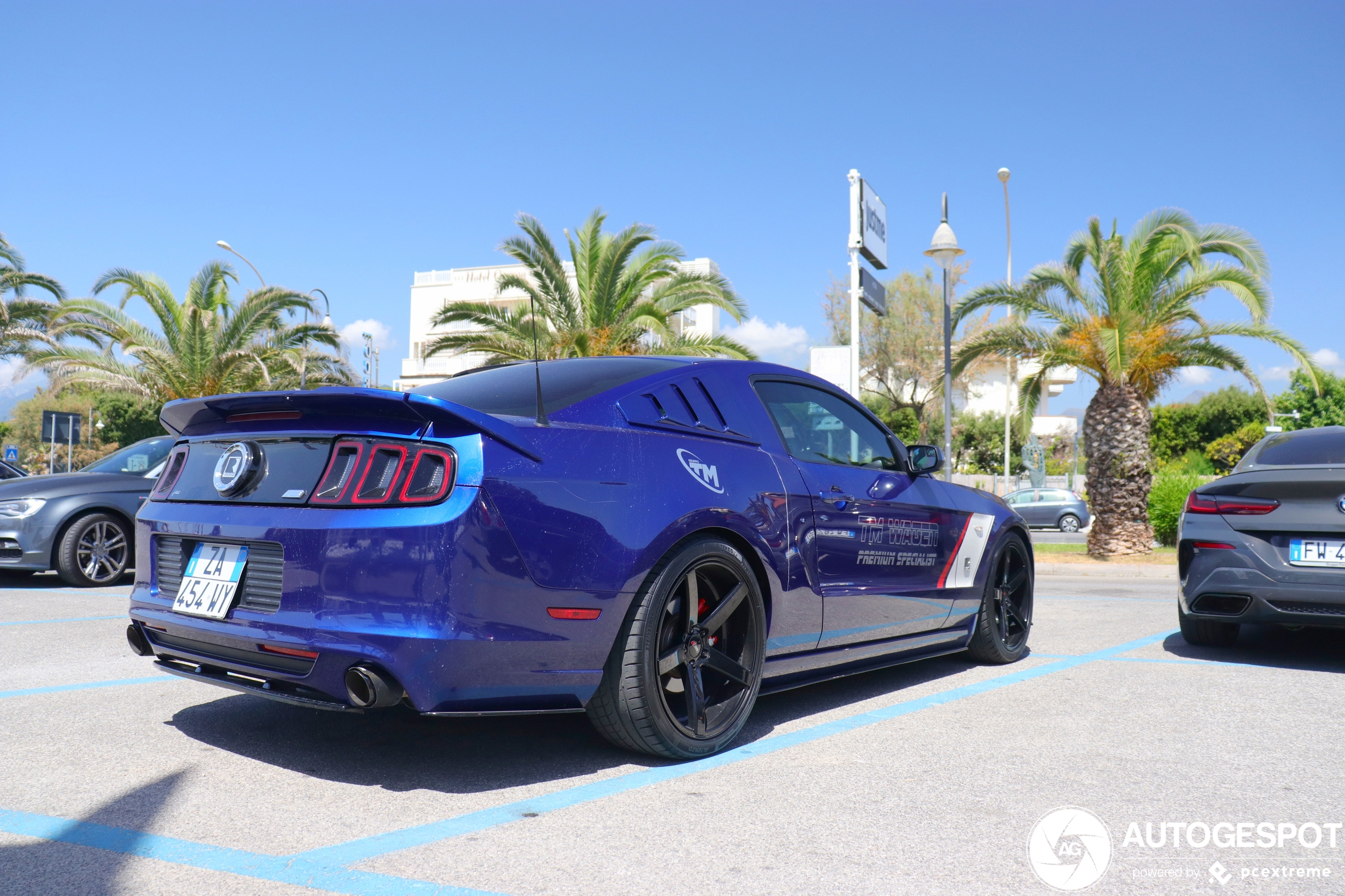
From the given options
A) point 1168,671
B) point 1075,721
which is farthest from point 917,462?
point 1168,671

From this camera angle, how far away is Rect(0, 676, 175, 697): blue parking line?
4.38m

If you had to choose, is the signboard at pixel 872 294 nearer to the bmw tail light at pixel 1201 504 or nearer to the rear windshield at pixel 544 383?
the bmw tail light at pixel 1201 504

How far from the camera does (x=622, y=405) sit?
3518 millimetres

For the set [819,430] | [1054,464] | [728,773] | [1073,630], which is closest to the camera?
[728,773]

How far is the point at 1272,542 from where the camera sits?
211 inches

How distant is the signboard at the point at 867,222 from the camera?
14586mm

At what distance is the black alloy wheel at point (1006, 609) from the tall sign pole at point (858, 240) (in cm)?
827

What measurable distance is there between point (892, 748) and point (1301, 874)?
1.40 metres

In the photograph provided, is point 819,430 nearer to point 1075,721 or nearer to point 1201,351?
point 1075,721

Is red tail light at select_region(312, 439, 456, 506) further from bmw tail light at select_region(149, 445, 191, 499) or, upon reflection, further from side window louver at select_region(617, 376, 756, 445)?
bmw tail light at select_region(149, 445, 191, 499)

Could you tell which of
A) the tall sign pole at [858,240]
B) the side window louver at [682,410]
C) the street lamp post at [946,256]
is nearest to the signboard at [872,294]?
the tall sign pole at [858,240]

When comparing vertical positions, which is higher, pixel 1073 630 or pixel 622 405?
pixel 622 405

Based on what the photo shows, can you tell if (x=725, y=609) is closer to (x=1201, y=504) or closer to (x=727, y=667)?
(x=727, y=667)

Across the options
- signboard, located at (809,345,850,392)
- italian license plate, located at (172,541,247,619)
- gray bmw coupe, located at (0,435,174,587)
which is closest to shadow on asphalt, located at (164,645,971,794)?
italian license plate, located at (172,541,247,619)
